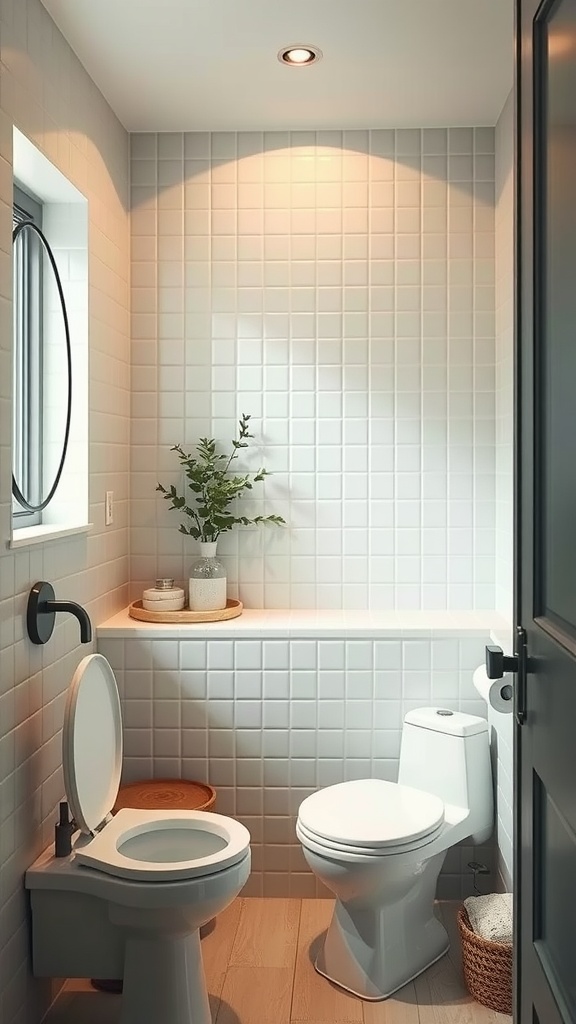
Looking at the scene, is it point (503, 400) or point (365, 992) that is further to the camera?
point (503, 400)

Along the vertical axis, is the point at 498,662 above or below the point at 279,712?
above

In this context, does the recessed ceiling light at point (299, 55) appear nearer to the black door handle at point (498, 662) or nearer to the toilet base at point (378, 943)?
the black door handle at point (498, 662)

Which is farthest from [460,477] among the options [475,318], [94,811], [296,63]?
[94,811]

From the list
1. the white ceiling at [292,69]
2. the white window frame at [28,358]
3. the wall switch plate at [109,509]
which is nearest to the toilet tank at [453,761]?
the wall switch plate at [109,509]

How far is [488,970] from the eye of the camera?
2268 mm

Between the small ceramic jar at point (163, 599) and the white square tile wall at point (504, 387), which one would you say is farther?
the small ceramic jar at point (163, 599)

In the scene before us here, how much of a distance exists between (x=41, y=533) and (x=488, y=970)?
1549 millimetres

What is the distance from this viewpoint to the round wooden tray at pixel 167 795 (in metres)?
2.64

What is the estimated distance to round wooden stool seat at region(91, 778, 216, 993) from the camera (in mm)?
2637

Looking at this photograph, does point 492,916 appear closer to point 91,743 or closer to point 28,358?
point 91,743

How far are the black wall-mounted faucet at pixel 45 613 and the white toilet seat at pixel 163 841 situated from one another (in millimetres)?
480

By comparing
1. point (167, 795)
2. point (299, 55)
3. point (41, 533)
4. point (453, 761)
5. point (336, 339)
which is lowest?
point (167, 795)

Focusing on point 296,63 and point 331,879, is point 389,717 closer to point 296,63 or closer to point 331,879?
point 331,879

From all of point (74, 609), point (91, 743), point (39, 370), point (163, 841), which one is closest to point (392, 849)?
point (163, 841)
